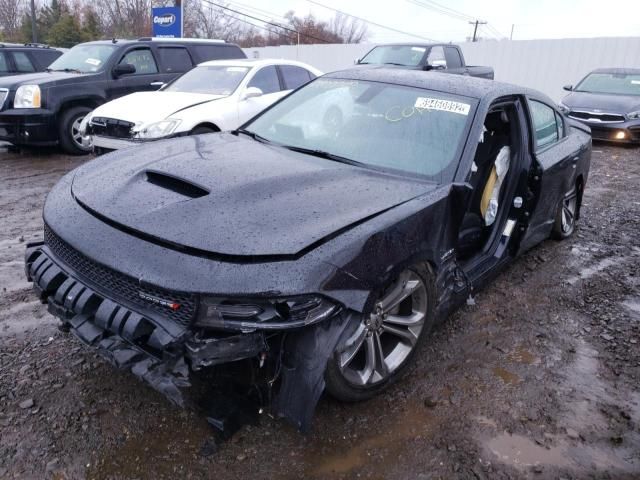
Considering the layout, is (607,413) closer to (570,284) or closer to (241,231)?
(570,284)

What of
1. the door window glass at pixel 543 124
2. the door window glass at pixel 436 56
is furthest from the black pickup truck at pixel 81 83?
the door window glass at pixel 543 124

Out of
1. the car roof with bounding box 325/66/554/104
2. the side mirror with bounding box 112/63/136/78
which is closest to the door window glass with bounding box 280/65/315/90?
the side mirror with bounding box 112/63/136/78

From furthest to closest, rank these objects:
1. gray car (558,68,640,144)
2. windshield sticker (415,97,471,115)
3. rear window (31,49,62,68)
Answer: rear window (31,49,62,68) → gray car (558,68,640,144) → windshield sticker (415,97,471,115)

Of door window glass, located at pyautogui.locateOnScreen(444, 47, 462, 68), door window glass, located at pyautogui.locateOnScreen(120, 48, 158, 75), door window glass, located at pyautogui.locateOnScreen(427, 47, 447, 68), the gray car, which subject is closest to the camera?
door window glass, located at pyautogui.locateOnScreen(120, 48, 158, 75)

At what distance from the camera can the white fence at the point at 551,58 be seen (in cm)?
1538

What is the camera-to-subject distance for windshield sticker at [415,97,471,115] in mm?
3107

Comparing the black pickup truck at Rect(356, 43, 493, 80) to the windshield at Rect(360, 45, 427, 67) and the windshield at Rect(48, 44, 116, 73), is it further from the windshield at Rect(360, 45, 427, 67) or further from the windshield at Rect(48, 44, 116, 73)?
the windshield at Rect(48, 44, 116, 73)

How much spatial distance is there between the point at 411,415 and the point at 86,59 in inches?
336

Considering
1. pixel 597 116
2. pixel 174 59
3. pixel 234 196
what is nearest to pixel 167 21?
pixel 174 59

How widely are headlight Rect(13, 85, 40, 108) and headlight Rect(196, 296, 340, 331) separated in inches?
284

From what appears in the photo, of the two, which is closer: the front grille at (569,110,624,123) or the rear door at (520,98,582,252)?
the rear door at (520,98,582,252)

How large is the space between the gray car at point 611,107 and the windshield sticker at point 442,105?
339 inches

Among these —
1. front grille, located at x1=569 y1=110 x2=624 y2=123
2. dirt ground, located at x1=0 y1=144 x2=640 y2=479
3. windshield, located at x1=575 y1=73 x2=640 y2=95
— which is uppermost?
windshield, located at x1=575 y1=73 x2=640 y2=95

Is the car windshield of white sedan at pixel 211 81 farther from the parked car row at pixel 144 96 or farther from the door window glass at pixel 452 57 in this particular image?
the door window glass at pixel 452 57
